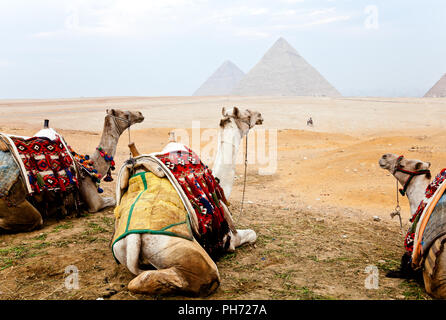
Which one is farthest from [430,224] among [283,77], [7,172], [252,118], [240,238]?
[283,77]

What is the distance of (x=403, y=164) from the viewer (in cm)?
459

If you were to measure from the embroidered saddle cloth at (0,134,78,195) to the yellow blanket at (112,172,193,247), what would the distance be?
2.14 metres

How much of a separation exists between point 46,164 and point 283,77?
15192 cm

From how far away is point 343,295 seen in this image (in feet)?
11.0

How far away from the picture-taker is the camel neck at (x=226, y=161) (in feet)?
14.3

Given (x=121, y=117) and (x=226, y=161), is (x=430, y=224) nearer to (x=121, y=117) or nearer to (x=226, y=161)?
(x=226, y=161)

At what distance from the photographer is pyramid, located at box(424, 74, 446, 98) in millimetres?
103000

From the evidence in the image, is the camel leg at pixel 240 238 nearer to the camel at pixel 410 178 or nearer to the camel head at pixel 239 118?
the camel head at pixel 239 118

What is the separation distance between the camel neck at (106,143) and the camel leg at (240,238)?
8.91ft

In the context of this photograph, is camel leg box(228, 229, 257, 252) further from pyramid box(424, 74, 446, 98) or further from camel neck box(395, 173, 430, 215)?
pyramid box(424, 74, 446, 98)

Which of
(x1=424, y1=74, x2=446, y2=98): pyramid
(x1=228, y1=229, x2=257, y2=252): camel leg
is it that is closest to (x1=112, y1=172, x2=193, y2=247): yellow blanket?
(x1=228, y1=229, x2=257, y2=252): camel leg
